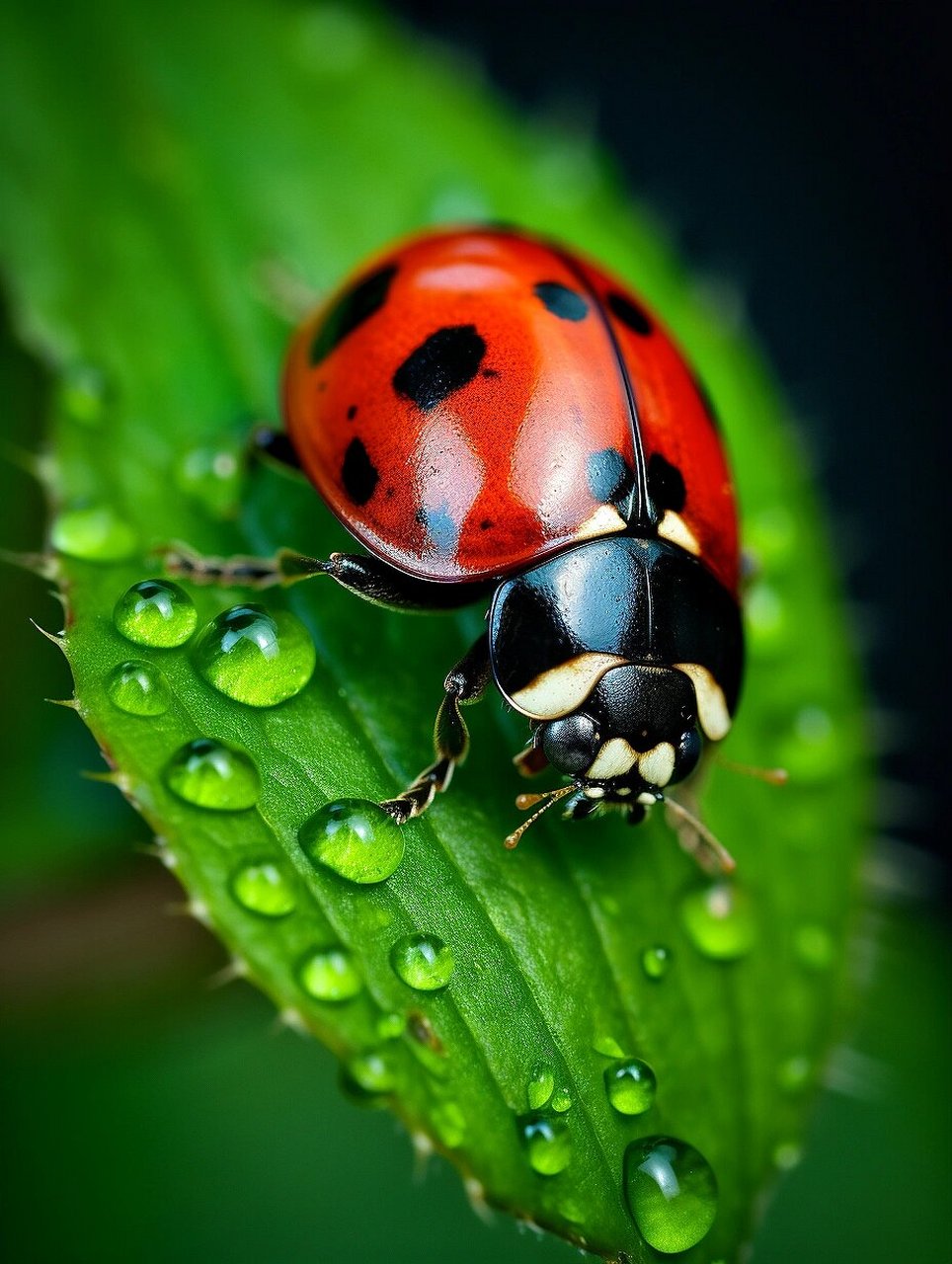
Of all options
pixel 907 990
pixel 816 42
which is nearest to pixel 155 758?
pixel 907 990

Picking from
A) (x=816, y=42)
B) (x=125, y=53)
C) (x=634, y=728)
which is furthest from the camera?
(x=816, y=42)

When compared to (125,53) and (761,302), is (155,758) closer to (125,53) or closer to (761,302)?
(125,53)

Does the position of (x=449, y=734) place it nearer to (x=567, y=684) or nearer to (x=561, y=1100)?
(x=567, y=684)

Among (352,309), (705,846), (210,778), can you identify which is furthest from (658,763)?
(352,309)

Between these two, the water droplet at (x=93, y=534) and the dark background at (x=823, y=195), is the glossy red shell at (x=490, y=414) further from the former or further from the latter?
the dark background at (x=823, y=195)

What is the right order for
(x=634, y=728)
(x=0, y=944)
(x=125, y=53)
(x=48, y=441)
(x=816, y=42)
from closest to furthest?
(x=634, y=728)
(x=48, y=441)
(x=0, y=944)
(x=125, y=53)
(x=816, y=42)

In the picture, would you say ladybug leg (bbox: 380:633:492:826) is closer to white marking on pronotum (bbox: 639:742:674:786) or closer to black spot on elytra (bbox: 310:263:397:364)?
white marking on pronotum (bbox: 639:742:674:786)

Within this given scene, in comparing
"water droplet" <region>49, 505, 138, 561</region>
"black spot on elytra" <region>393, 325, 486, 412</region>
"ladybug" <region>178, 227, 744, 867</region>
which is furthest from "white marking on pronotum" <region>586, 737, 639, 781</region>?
"water droplet" <region>49, 505, 138, 561</region>
